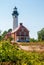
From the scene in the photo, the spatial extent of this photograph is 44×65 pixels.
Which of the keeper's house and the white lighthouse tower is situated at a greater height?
the white lighthouse tower

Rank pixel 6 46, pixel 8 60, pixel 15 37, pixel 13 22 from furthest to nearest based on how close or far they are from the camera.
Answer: pixel 13 22
pixel 15 37
pixel 6 46
pixel 8 60

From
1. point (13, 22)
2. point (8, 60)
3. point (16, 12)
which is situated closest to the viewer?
point (8, 60)

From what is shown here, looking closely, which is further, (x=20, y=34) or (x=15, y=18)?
(x=15, y=18)

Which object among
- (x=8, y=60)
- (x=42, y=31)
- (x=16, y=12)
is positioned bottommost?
(x=8, y=60)

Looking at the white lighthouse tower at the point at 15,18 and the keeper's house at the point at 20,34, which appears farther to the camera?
the white lighthouse tower at the point at 15,18

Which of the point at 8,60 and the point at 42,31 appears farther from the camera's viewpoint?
the point at 42,31

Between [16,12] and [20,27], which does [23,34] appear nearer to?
[20,27]

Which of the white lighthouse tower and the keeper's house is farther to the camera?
the white lighthouse tower

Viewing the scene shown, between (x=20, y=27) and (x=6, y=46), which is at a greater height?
(x=20, y=27)

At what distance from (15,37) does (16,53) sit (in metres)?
45.9

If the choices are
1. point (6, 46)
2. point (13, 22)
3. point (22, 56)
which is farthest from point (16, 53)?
point (13, 22)

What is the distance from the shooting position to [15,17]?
199ft

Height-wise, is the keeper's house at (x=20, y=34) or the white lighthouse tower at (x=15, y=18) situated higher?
the white lighthouse tower at (x=15, y=18)

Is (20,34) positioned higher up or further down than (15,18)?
further down
